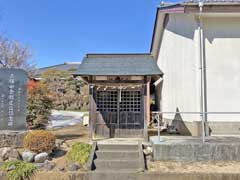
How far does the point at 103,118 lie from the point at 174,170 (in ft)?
13.7

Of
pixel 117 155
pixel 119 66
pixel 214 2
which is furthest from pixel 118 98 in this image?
pixel 214 2

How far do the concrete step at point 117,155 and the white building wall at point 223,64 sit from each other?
383cm

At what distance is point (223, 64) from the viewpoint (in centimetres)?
952

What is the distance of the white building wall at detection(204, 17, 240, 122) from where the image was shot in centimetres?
940

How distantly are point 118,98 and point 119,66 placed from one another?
135cm

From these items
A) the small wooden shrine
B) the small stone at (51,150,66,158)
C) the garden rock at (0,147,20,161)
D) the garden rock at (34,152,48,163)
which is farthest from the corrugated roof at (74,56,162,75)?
the garden rock at (0,147,20,161)

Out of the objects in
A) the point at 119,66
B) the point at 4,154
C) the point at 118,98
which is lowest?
the point at 4,154

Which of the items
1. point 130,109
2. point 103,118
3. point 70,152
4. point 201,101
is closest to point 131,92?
point 130,109

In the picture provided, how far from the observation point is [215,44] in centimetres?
956

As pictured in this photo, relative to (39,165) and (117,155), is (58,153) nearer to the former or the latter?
(39,165)

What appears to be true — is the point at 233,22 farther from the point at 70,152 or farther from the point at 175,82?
the point at 70,152

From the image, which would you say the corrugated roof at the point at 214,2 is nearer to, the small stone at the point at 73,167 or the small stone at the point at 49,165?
the small stone at the point at 73,167

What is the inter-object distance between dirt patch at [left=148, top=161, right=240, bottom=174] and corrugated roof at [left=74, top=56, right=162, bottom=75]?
3379 millimetres

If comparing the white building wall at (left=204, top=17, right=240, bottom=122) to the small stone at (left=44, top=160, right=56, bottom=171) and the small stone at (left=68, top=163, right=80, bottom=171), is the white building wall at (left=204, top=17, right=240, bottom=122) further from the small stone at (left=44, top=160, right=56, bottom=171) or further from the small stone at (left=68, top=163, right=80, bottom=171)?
the small stone at (left=44, top=160, right=56, bottom=171)
